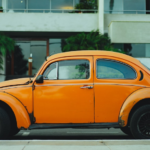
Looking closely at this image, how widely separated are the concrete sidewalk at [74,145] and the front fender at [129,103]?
81 cm

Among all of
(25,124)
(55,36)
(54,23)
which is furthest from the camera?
(55,36)

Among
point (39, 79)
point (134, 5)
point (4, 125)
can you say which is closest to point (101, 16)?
point (134, 5)

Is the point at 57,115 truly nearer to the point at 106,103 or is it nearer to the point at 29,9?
the point at 106,103

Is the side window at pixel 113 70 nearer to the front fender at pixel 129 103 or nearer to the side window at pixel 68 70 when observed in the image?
the side window at pixel 68 70

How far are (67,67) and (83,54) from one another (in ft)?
1.34

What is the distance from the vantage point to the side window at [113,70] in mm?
5547

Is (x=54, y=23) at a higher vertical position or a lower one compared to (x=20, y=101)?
higher

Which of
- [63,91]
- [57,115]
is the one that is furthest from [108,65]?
[57,115]

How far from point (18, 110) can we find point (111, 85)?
179cm

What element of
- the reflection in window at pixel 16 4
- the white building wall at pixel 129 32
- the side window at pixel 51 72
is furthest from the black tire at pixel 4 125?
the reflection in window at pixel 16 4

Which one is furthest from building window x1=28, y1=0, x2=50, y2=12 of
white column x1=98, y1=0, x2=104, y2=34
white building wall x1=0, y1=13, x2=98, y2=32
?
white column x1=98, y1=0, x2=104, y2=34

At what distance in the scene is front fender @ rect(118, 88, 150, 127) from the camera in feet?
17.4

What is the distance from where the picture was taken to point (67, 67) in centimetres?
559

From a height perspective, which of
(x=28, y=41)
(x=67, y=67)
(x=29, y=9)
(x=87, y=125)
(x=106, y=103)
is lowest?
(x=87, y=125)
